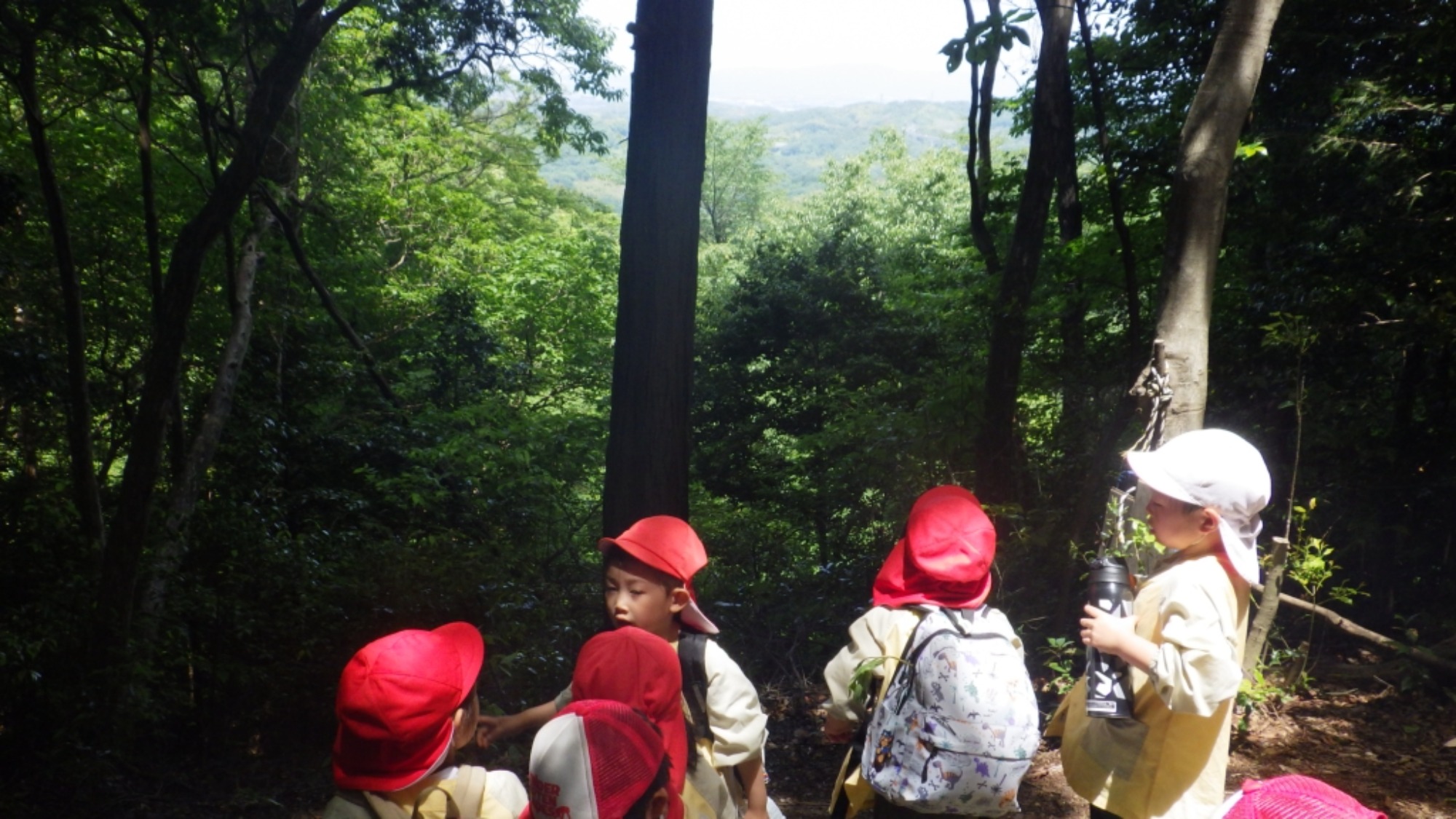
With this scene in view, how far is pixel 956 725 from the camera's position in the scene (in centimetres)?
217

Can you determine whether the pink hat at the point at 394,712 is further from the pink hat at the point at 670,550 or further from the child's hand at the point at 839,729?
the child's hand at the point at 839,729

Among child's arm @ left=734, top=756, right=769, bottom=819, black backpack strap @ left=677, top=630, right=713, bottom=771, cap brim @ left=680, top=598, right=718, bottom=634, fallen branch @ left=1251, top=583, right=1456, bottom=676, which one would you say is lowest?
fallen branch @ left=1251, top=583, right=1456, bottom=676

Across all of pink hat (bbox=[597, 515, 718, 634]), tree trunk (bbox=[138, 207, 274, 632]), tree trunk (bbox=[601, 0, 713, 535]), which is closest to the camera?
pink hat (bbox=[597, 515, 718, 634])

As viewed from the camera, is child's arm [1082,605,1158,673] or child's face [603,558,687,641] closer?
child's arm [1082,605,1158,673]

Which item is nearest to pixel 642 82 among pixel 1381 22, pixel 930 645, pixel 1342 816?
pixel 930 645

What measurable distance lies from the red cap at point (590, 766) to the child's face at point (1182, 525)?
136cm

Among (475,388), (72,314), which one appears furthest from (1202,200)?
(475,388)

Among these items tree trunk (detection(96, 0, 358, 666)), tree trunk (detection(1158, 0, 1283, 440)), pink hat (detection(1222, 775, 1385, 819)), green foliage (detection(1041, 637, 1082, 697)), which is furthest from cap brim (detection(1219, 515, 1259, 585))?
tree trunk (detection(96, 0, 358, 666))

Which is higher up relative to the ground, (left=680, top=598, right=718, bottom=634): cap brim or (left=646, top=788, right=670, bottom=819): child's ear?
(left=680, top=598, right=718, bottom=634): cap brim

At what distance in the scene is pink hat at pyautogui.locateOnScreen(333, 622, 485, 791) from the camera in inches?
71.6

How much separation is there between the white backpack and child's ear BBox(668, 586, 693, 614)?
595 millimetres

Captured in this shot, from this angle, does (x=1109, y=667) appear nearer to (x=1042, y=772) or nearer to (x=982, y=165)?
(x=1042, y=772)

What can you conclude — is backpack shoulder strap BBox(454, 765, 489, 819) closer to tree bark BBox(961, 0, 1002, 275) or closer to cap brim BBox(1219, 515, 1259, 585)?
cap brim BBox(1219, 515, 1259, 585)

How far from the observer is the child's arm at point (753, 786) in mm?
2293
